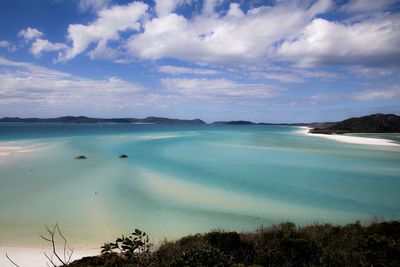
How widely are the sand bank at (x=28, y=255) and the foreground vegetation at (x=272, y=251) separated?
1.82m

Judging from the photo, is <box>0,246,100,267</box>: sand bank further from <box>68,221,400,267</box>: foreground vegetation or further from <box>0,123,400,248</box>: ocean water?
<box>68,221,400,267</box>: foreground vegetation

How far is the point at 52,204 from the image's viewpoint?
10.4 m

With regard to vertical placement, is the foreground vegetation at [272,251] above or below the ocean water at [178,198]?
above

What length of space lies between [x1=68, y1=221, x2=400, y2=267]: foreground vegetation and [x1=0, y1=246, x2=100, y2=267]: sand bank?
5.97 feet

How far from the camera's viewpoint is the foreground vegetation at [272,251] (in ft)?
13.0

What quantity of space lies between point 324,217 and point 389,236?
379 centimetres

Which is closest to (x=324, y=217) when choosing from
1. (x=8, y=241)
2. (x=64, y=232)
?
(x=64, y=232)

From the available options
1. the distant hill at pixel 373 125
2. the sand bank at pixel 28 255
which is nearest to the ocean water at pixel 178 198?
the sand bank at pixel 28 255

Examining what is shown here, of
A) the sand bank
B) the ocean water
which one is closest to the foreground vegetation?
the sand bank

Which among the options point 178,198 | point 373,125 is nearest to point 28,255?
point 178,198

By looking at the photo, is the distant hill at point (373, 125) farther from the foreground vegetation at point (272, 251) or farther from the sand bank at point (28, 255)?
the sand bank at point (28, 255)

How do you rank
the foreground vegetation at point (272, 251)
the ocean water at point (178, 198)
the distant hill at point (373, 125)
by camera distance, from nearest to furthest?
the foreground vegetation at point (272, 251) → the ocean water at point (178, 198) → the distant hill at point (373, 125)

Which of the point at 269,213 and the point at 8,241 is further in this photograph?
the point at 269,213

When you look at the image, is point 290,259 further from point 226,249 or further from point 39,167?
point 39,167
